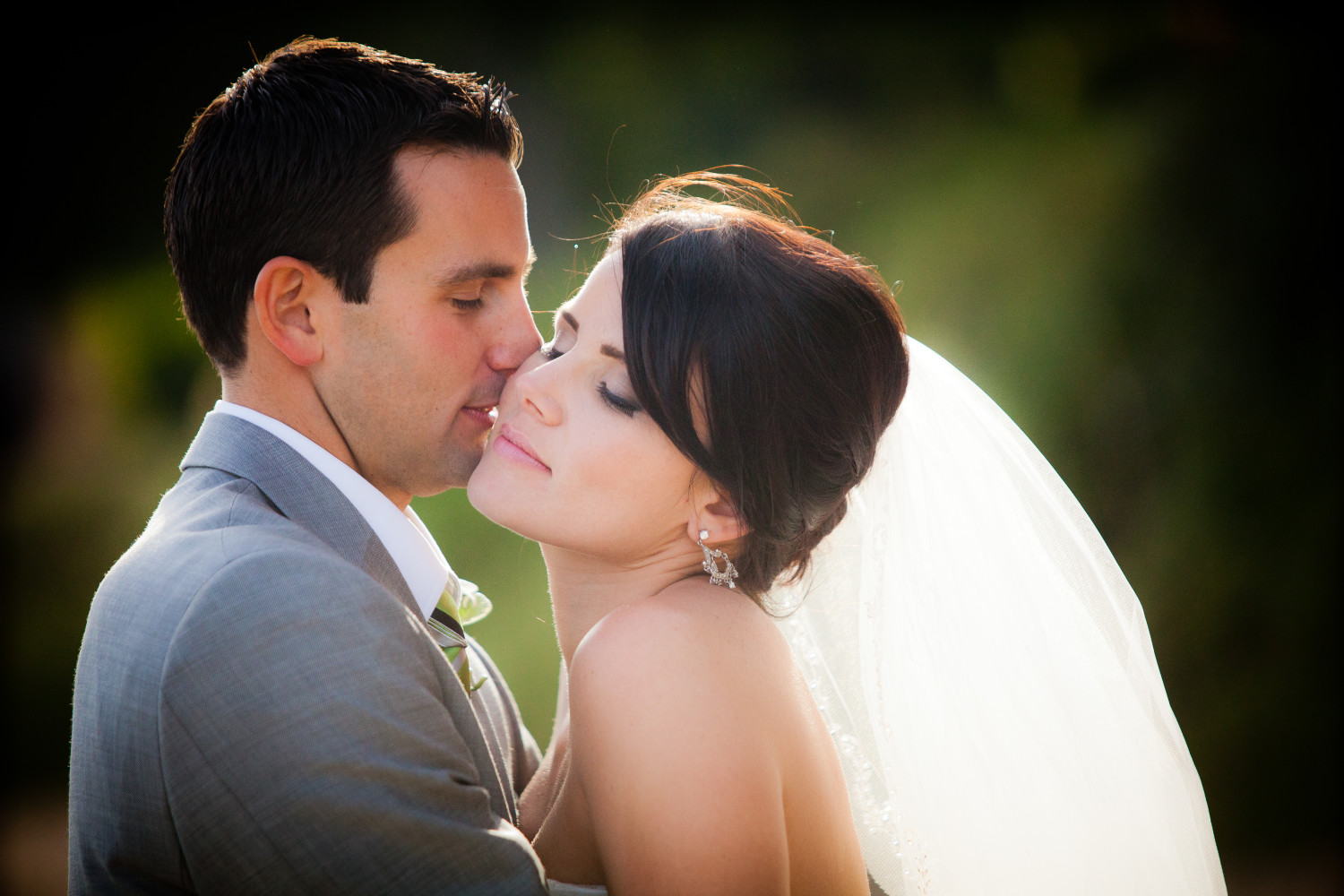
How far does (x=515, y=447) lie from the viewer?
203cm

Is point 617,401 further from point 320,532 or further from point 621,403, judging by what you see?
point 320,532

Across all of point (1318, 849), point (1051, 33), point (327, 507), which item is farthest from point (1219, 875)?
point (1051, 33)

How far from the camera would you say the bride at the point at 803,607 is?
169 centimetres

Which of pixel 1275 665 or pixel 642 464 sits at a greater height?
pixel 642 464

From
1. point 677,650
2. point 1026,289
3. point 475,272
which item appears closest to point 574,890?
point 677,650

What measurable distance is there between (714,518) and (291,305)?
A: 3.68 feet

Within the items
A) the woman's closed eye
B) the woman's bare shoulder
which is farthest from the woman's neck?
the woman's closed eye

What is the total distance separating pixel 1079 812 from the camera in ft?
7.04

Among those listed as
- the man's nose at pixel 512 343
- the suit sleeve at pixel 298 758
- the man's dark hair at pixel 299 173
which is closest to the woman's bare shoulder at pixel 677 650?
the suit sleeve at pixel 298 758

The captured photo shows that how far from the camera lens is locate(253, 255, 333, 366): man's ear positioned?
2.07 m

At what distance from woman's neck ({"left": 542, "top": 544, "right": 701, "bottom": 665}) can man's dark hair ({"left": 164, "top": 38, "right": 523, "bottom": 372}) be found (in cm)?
82

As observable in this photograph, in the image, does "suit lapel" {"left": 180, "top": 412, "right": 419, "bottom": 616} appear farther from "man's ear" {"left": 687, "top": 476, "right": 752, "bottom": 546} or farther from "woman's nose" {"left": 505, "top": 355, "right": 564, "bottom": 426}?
"man's ear" {"left": 687, "top": 476, "right": 752, "bottom": 546}

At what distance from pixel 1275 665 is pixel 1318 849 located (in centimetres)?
118

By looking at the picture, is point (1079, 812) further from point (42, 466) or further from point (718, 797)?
point (42, 466)
